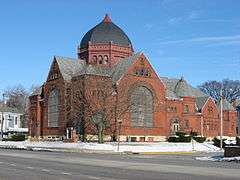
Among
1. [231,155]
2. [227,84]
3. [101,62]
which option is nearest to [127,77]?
[101,62]

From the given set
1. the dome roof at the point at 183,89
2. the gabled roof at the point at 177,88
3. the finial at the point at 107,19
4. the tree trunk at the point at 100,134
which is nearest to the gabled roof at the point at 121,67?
the gabled roof at the point at 177,88

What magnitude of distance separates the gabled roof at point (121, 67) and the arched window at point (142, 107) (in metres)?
3.95

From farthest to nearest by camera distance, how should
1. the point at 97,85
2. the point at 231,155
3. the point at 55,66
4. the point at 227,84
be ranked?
the point at 227,84 < the point at 55,66 < the point at 97,85 < the point at 231,155

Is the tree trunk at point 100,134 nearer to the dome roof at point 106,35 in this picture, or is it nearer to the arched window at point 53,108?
the arched window at point 53,108

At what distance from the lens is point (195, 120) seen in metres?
97.0

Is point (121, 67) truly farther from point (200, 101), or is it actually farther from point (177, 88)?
point (200, 101)

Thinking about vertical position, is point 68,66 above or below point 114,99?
above

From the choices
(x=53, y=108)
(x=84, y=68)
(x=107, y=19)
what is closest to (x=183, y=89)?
(x=107, y=19)

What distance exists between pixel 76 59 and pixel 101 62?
5.37m

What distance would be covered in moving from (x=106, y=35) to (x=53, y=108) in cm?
1890

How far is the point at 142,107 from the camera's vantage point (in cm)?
8325

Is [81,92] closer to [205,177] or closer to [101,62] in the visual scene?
[101,62]

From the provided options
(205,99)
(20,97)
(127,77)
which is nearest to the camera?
(127,77)

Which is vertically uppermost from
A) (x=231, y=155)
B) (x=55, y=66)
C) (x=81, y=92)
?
(x=55, y=66)
